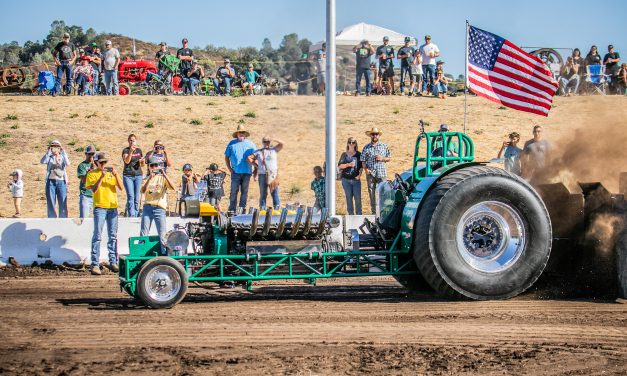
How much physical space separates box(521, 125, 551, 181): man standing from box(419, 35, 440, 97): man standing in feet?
31.6

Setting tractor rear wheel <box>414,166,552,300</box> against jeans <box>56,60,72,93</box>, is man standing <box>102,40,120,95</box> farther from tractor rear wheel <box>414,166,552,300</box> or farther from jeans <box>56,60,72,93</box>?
tractor rear wheel <box>414,166,552,300</box>

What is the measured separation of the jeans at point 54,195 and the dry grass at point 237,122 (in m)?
4.99

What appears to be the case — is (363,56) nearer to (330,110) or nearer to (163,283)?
(330,110)

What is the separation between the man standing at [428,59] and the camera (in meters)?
22.8

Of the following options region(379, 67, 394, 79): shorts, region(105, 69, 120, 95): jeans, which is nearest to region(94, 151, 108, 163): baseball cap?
region(105, 69, 120, 95): jeans

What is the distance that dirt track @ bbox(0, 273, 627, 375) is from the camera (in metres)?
6.39

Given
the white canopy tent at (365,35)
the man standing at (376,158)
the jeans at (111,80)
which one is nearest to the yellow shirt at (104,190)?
the man standing at (376,158)

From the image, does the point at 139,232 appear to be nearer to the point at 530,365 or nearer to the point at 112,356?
the point at 112,356

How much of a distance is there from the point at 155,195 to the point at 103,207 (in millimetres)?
875

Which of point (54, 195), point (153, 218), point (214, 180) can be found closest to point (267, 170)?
point (214, 180)

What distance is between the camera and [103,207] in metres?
12.7

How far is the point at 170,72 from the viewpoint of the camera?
→ 26.4 meters

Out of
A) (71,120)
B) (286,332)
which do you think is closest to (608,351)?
(286,332)

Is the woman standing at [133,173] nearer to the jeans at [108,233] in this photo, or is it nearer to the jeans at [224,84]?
the jeans at [108,233]
